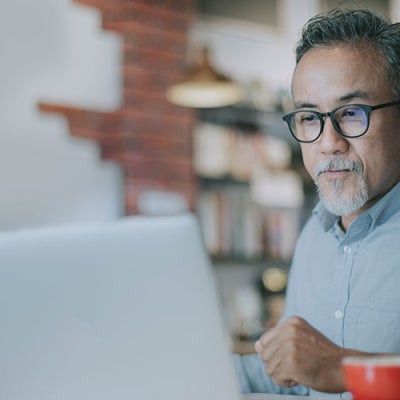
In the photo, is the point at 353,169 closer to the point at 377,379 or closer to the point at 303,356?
the point at 303,356

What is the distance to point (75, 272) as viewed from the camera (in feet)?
3.66

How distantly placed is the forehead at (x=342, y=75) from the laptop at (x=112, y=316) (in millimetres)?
713

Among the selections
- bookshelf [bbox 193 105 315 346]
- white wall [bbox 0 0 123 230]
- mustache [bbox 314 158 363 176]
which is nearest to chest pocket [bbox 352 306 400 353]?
mustache [bbox 314 158 363 176]

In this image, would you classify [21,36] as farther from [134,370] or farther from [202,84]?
[134,370]

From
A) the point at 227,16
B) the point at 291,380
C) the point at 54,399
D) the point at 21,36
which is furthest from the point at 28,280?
the point at 227,16

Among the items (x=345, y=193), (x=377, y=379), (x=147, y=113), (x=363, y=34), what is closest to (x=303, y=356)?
(x=377, y=379)

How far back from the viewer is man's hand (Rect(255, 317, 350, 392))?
1.35m

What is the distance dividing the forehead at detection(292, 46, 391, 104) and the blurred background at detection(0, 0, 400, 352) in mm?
2568

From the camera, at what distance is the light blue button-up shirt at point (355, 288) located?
5.52 feet

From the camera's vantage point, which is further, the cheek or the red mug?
the cheek

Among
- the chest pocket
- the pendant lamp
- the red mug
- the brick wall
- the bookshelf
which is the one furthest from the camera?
the bookshelf

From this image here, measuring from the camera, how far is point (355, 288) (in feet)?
5.67

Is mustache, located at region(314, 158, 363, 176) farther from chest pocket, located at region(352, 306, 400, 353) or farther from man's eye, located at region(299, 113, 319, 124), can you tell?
chest pocket, located at region(352, 306, 400, 353)

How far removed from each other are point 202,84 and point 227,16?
3.54 feet
